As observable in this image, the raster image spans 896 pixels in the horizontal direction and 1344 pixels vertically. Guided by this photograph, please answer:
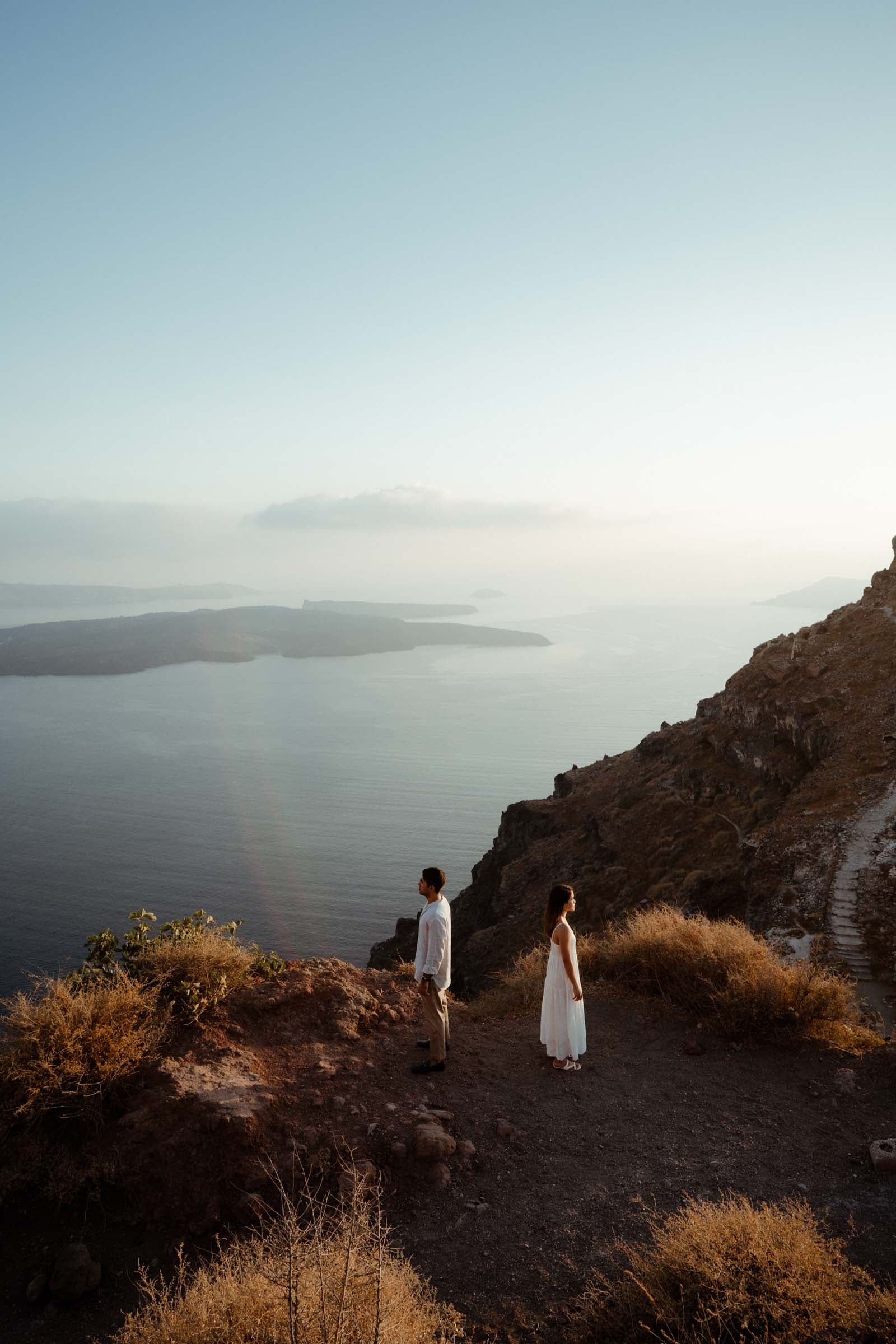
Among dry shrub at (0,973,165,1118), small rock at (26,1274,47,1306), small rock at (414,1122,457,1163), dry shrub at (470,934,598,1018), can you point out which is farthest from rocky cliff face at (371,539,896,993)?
small rock at (26,1274,47,1306)

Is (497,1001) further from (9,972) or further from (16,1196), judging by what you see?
(9,972)

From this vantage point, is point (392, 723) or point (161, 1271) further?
point (392, 723)

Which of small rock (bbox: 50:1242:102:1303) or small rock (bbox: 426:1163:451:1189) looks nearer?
small rock (bbox: 50:1242:102:1303)

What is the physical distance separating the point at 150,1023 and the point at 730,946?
5.79 metres

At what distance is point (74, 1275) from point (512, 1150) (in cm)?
287

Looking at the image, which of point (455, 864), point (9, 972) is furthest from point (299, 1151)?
point (455, 864)

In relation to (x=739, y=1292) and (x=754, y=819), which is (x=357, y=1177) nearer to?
(x=739, y=1292)

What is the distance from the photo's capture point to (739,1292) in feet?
10.0

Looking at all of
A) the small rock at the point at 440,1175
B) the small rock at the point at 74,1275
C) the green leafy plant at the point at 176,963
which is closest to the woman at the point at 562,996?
the small rock at the point at 440,1175

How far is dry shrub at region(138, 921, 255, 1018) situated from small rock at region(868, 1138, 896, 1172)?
514 cm

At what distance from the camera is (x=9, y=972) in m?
42.5

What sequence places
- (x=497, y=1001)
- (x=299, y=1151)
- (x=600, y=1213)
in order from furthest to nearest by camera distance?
(x=497, y=1001)
(x=299, y=1151)
(x=600, y=1213)

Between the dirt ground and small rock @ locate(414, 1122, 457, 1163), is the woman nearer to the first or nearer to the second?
the dirt ground

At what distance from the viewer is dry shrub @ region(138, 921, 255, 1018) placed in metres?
5.86
